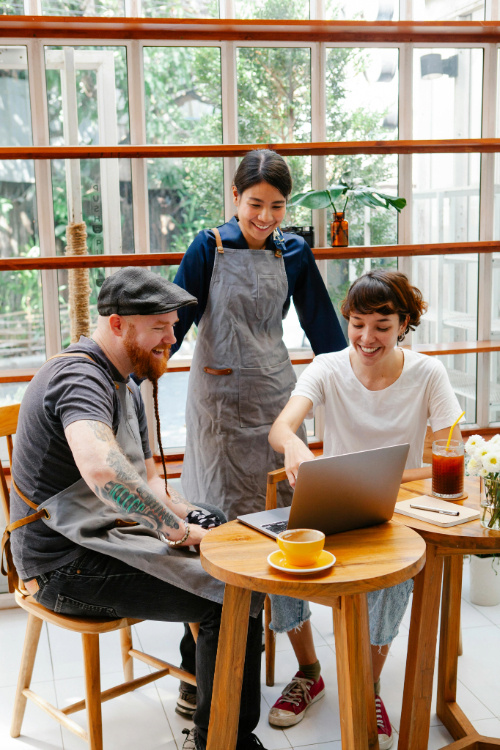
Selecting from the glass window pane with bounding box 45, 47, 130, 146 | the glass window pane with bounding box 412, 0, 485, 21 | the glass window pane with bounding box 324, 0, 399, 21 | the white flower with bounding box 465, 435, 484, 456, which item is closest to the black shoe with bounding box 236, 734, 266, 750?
the white flower with bounding box 465, 435, 484, 456

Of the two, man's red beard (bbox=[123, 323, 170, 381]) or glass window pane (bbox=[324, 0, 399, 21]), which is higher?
glass window pane (bbox=[324, 0, 399, 21])

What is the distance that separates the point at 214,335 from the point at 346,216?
1348 mm

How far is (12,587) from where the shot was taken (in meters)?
2.03

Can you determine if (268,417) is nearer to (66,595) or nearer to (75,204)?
(66,595)

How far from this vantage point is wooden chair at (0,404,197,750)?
1.85 m

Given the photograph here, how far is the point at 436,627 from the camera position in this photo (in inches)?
73.9

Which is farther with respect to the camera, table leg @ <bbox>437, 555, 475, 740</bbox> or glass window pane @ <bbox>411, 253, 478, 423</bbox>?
glass window pane @ <bbox>411, 253, 478, 423</bbox>

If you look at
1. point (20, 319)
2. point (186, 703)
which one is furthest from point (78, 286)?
point (186, 703)

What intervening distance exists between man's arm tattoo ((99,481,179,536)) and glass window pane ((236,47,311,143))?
7.28 ft

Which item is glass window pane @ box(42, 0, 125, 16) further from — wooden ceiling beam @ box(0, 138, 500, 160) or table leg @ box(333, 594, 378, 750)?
table leg @ box(333, 594, 378, 750)

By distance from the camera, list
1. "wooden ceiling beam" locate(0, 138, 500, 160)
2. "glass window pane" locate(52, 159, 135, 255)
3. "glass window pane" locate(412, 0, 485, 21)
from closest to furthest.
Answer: "wooden ceiling beam" locate(0, 138, 500, 160) < "glass window pane" locate(52, 159, 135, 255) < "glass window pane" locate(412, 0, 485, 21)

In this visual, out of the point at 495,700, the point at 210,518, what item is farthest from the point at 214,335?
the point at 495,700

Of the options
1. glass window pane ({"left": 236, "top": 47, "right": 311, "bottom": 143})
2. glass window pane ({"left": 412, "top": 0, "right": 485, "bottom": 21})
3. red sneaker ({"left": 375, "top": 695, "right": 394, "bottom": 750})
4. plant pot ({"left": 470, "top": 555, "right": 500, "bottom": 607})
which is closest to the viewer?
red sneaker ({"left": 375, "top": 695, "right": 394, "bottom": 750})

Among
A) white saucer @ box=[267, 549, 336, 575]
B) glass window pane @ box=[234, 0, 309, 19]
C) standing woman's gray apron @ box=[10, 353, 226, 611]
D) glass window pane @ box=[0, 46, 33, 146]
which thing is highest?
glass window pane @ box=[234, 0, 309, 19]
